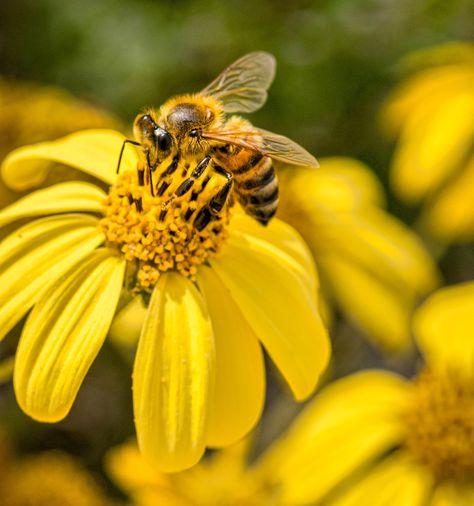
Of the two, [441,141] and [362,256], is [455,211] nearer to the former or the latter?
[441,141]

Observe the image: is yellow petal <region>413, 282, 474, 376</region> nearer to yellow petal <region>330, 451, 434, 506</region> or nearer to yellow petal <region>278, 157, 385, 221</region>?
yellow petal <region>330, 451, 434, 506</region>

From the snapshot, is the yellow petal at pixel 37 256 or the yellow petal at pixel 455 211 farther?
the yellow petal at pixel 455 211

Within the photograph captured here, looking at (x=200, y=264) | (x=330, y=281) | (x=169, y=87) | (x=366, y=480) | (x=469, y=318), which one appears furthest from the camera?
(x=169, y=87)

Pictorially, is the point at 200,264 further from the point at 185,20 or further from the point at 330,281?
the point at 185,20

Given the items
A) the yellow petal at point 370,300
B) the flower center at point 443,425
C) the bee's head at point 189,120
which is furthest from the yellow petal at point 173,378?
the yellow petal at point 370,300

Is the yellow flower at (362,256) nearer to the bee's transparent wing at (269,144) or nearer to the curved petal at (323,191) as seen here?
the curved petal at (323,191)

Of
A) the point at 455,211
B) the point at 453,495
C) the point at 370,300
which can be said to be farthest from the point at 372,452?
the point at 455,211

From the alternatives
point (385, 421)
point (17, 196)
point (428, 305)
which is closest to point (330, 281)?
point (428, 305)
